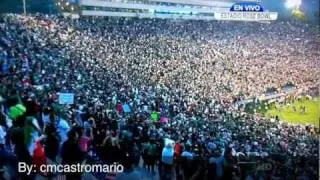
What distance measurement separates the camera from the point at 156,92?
719 cm

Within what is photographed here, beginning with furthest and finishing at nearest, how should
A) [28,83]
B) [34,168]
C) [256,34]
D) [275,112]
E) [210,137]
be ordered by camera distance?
1. [275,112]
2. [256,34]
3. [210,137]
4. [28,83]
5. [34,168]

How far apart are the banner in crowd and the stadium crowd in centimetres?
5

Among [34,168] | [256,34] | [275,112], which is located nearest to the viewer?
[34,168]

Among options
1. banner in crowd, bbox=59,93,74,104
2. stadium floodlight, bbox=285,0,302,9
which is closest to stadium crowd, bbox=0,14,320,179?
banner in crowd, bbox=59,93,74,104

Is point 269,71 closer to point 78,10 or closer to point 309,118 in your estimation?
point 309,118

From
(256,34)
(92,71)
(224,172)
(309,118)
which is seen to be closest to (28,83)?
(92,71)

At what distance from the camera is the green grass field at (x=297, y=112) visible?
6.75 meters

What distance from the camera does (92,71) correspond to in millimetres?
7047

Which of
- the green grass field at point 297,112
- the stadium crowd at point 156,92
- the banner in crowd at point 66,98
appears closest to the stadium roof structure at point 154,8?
the stadium crowd at point 156,92

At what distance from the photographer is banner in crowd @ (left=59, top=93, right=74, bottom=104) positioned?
20.5 ft

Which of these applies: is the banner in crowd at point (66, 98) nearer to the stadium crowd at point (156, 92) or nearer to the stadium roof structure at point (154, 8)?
the stadium crowd at point (156, 92)

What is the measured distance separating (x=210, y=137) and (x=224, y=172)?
2.33 feet

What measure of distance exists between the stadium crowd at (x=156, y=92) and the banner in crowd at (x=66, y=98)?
53 mm

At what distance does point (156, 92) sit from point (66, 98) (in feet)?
4.30
